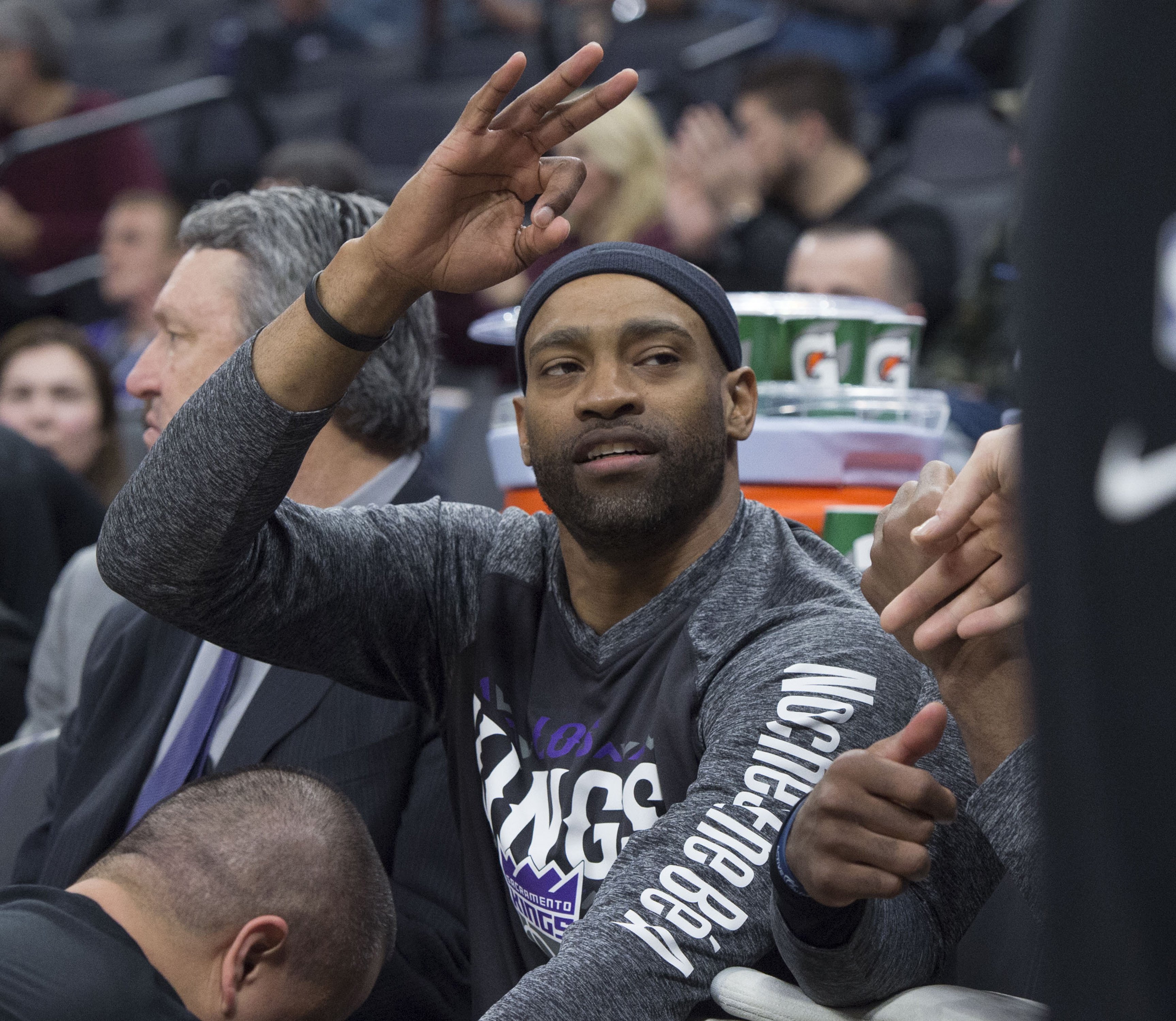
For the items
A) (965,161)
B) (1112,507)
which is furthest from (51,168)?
(1112,507)

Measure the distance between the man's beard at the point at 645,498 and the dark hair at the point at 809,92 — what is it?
109 inches

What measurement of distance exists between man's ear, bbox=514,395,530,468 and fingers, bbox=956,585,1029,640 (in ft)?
2.13

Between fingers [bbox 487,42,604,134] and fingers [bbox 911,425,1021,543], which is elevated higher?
fingers [bbox 487,42,604,134]

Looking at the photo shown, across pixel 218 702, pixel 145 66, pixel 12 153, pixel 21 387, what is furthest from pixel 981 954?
pixel 145 66

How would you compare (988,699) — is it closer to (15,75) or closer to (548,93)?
(548,93)

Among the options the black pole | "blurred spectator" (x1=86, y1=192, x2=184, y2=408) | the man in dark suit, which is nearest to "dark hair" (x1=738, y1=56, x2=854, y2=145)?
"blurred spectator" (x1=86, y1=192, x2=184, y2=408)

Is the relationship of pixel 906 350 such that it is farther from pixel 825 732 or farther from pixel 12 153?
pixel 12 153

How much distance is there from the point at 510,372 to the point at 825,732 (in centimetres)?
243

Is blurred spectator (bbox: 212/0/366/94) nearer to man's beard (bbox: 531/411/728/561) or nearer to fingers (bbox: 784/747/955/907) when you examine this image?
man's beard (bbox: 531/411/728/561)

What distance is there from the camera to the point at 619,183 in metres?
3.55

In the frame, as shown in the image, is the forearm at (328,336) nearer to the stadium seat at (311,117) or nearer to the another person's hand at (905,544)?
the another person's hand at (905,544)

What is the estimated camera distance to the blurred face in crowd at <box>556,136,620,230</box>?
3.49 meters

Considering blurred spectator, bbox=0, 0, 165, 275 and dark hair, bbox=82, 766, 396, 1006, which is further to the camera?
blurred spectator, bbox=0, 0, 165, 275

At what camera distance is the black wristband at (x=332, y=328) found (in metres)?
1.31
